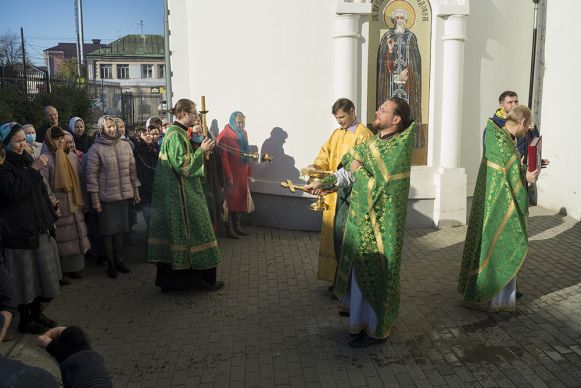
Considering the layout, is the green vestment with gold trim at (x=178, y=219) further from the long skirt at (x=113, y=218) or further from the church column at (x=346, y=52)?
the church column at (x=346, y=52)

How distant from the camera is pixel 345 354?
14.8 ft

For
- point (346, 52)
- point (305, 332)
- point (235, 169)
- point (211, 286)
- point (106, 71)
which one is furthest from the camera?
point (106, 71)

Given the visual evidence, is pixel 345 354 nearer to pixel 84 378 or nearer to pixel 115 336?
pixel 115 336

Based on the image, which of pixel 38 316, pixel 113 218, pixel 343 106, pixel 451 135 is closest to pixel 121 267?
pixel 113 218

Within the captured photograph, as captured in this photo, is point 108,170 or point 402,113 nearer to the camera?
point 402,113

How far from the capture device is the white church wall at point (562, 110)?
9367 millimetres

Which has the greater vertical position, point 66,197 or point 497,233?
point 66,197

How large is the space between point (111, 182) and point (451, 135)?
5147 millimetres

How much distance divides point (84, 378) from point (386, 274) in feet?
9.81

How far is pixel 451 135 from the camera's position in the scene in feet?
28.9

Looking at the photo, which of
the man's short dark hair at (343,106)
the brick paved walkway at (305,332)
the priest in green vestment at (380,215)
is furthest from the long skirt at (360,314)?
the man's short dark hair at (343,106)

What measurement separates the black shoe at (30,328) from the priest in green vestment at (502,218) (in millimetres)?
3929

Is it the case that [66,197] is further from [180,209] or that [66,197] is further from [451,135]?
[451,135]

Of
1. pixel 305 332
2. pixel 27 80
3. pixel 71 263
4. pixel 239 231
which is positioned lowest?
Result: pixel 305 332
